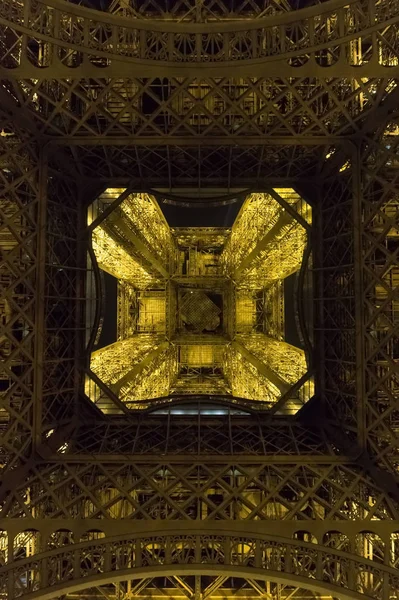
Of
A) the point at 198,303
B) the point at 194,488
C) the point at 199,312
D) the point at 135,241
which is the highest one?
the point at 135,241

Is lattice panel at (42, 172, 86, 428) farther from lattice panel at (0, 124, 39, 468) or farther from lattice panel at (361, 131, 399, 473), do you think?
lattice panel at (361, 131, 399, 473)

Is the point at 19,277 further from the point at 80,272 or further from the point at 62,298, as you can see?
Result: the point at 80,272

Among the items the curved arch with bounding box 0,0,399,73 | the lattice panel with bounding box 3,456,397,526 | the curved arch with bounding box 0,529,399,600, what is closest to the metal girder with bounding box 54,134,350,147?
the curved arch with bounding box 0,0,399,73

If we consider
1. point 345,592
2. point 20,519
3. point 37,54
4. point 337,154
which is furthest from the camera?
point 37,54

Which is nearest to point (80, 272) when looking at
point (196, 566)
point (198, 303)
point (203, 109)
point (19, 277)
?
point (19, 277)

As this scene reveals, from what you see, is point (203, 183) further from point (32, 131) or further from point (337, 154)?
point (32, 131)

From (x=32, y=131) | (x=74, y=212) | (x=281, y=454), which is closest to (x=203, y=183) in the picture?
(x=74, y=212)
